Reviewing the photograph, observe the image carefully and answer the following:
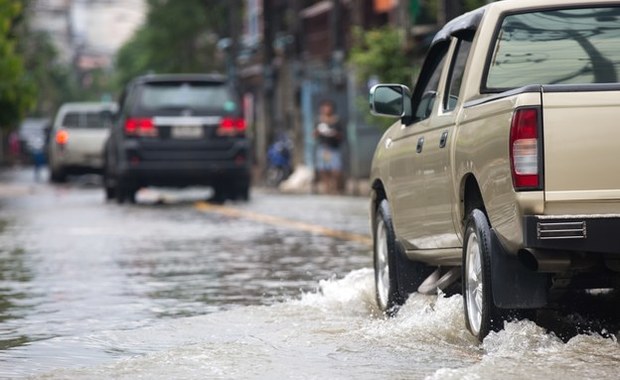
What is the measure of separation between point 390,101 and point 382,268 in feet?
3.76

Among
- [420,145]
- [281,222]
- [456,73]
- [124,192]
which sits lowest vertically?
[124,192]

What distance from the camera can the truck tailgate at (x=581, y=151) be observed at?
746cm

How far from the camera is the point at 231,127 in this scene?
26.3 meters

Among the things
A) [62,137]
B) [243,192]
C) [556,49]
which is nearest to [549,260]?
[556,49]

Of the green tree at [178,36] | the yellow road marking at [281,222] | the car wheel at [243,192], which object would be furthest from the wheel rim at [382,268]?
the green tree at [178,36]

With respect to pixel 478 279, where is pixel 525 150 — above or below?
above

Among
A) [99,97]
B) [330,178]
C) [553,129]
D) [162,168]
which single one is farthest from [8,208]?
[99,97]

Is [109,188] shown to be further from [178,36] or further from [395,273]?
[178,36]

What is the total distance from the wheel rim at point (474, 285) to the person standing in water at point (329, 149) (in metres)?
24.1

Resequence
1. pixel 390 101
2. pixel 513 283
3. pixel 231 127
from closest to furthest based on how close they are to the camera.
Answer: pixel 513 283 → pixel 390 101 → pixel 231 127

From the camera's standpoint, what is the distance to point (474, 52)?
28.7ft

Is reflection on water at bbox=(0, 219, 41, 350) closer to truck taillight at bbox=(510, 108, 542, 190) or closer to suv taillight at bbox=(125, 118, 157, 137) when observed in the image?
truck taillight at bbox=(510, 108, 542, 190)

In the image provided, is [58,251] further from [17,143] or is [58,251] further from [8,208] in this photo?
[17,143]

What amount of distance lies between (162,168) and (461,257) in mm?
17288
